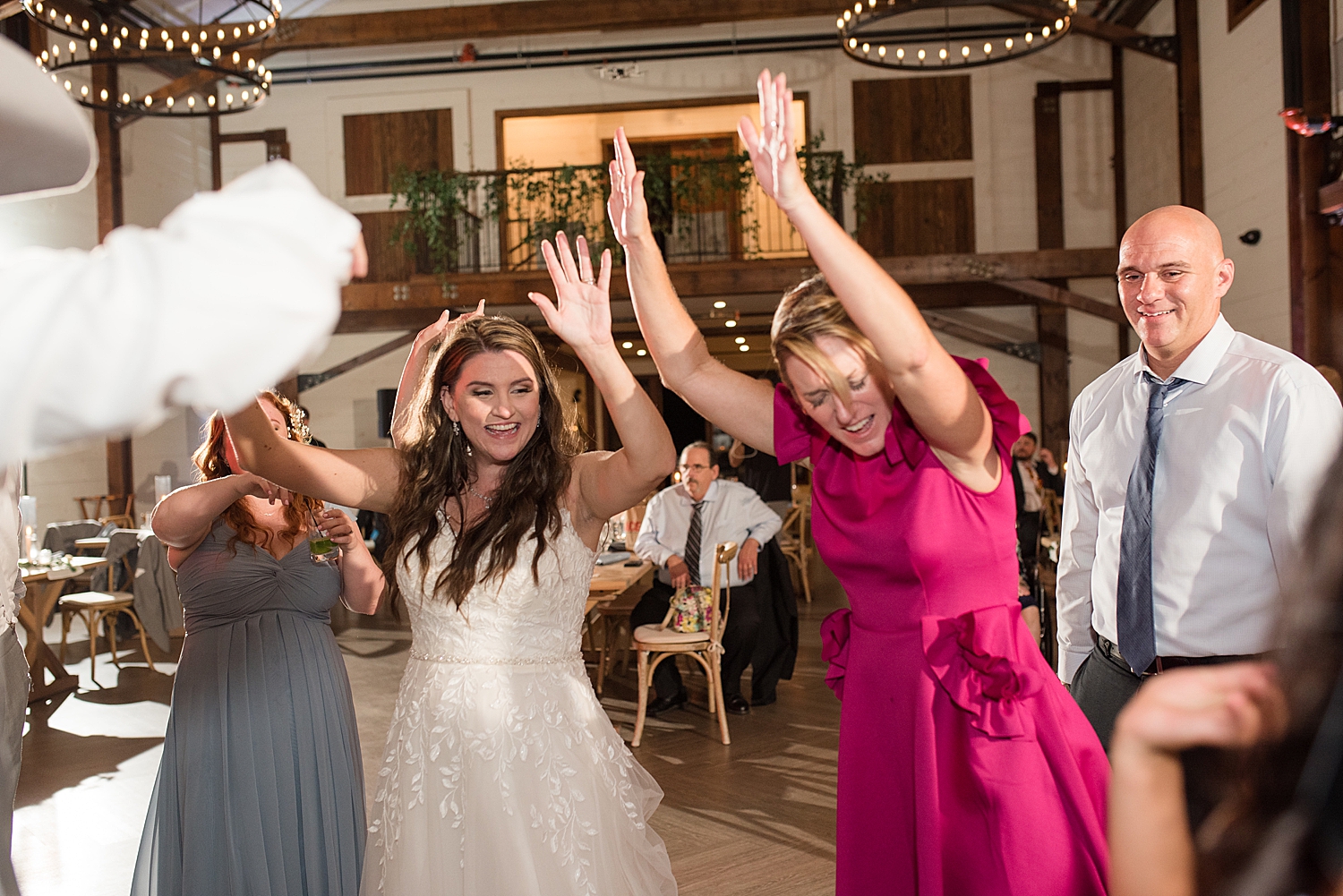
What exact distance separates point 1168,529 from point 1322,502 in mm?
1773

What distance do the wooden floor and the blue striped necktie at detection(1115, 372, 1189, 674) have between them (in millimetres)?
1685

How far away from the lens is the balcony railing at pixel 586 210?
35.2ft

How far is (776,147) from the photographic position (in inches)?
49.9

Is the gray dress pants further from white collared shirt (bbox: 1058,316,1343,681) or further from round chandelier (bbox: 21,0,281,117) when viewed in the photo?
round chandelier (bbox: 21,0,281,117)

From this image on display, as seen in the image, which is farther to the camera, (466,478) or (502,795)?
(466,478)

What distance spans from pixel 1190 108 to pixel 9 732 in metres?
10.9

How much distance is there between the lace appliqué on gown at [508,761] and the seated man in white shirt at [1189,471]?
1.12m

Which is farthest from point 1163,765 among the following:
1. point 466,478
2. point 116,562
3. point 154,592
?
point 116,562

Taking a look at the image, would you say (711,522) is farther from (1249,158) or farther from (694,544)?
(1249,158)

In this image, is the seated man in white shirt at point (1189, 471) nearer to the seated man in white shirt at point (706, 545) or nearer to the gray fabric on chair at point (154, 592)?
the seated man in white shirt at point (706, 545)

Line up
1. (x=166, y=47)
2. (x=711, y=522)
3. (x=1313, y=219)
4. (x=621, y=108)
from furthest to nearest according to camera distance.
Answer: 1. (x=621, y=108)
2. (x=1313, y=219)
3. (x=166, y=47)
4. (x=711, y=522)

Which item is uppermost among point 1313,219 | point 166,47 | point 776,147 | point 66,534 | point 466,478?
point 166,47

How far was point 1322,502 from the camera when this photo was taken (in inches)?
20.9

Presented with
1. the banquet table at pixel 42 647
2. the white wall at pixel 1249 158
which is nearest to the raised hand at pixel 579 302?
the banquet table at pixel 42 647
